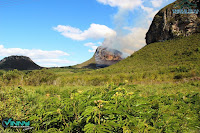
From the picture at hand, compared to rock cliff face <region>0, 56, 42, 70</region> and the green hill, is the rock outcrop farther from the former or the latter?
rock cliff face <region>0, 56, 42, 70</region>

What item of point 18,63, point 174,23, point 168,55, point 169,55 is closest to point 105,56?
point 174,23

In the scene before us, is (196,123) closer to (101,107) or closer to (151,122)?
(151,122)

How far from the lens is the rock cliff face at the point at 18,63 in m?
106

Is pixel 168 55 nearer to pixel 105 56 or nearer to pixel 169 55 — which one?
pixel 169 55

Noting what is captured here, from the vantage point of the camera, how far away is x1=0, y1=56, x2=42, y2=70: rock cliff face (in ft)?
347

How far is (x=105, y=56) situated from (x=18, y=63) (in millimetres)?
70978

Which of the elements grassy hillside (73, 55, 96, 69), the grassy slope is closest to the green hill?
the grassy slope

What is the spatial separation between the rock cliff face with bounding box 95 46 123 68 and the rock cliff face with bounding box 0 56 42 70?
49490 mm

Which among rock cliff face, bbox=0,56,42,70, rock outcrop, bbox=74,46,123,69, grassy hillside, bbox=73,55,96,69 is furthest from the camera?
grassy hillside, bbox=73,55,96,69

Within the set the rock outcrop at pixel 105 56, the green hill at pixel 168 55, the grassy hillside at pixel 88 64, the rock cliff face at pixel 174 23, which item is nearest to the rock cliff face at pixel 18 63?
the grassy hillside at pixel 88 64

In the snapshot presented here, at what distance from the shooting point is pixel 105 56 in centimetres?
8225

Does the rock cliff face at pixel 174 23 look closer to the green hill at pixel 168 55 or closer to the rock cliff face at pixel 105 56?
the green hill at pixel 168 55

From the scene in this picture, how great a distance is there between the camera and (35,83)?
1333 centimetres

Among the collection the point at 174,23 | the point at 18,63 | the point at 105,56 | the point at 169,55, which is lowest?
the point at 169,55
